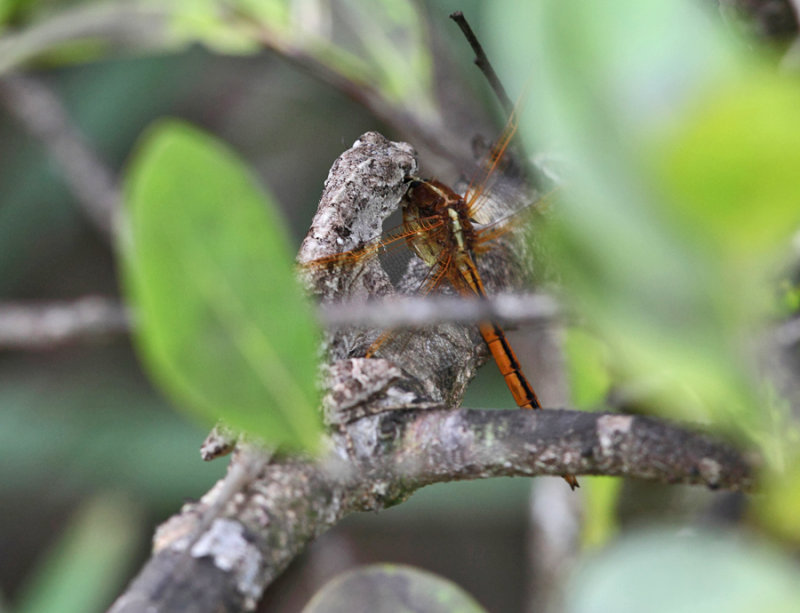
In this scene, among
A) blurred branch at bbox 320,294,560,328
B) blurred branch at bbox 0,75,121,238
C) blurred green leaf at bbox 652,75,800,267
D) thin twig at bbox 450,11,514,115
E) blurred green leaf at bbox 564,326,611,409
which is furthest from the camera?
blurred branch at bbox 0,75,121,238

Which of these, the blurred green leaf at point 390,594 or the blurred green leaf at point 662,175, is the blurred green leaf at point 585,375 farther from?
the blurred green leaf at point 662,175

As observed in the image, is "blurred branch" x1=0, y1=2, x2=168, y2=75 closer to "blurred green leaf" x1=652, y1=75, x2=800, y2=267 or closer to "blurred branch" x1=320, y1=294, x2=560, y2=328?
"blurred branch" x1=320, y1=294, x2=560, y2=328

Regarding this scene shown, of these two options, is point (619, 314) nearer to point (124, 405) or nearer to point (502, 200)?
point (502, 200)

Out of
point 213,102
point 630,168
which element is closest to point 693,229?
point 630,168

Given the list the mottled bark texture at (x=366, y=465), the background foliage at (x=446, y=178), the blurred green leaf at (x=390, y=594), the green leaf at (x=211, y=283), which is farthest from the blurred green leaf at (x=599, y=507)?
the green leaf at (x=211, y=283)

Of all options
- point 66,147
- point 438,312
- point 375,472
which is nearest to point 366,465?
point 375,472

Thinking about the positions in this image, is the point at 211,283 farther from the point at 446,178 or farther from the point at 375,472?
the point at 446,178

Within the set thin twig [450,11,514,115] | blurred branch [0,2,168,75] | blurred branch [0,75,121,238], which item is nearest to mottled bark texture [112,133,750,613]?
thin twig [450,11,514,115]
